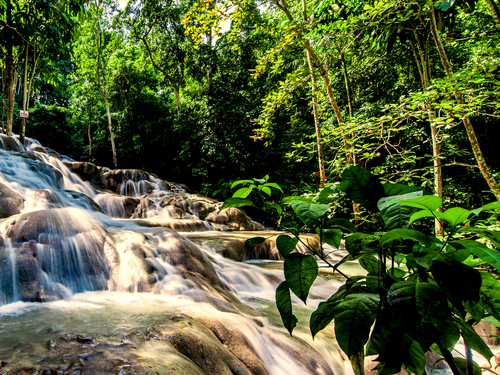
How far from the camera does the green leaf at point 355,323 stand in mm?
535

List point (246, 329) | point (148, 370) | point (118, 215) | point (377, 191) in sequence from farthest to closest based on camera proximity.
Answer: point (118, 215) < point (246, 329) < point (148, 370) < point (377, 191)

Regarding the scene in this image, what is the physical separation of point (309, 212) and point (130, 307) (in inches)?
116

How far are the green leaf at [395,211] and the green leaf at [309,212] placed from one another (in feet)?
0.42

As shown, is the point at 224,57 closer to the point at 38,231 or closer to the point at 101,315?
the point at 38,231

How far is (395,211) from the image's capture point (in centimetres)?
61

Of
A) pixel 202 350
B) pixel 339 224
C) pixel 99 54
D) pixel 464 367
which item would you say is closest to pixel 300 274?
pixel 339 224

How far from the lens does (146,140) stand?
1909 cm

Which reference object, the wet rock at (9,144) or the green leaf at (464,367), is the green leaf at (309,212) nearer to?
the green leaf at (464,367)

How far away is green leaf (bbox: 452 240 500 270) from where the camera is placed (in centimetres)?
48

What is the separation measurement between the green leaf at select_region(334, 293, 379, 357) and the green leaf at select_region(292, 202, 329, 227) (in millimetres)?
192

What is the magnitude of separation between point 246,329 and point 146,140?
18.7m

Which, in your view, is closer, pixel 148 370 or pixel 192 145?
pixel 148 370

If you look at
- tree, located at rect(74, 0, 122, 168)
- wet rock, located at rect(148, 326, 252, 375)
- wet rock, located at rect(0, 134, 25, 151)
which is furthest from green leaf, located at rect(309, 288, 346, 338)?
tree, located at rect(74, 0, 122, 168)

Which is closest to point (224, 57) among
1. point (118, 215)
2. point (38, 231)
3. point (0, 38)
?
point (0, 38)
